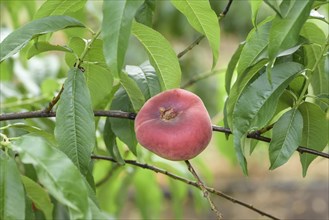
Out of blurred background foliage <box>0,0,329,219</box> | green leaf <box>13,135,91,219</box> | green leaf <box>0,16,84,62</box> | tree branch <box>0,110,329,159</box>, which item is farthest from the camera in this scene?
blurred background foliage <box>0,0,329,219</box>

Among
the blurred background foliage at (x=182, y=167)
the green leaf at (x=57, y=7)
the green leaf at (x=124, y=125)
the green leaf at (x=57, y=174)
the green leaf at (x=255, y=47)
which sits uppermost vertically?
the green leaf at (x=57, y=7)

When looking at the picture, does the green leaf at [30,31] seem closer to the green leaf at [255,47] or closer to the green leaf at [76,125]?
the green leaf at [76,125]

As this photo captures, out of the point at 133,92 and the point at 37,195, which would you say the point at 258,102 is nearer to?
the point at 133,92

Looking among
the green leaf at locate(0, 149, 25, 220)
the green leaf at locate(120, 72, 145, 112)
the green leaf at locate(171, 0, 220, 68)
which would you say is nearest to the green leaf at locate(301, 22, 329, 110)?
the green leaf at locate(171, 0, 220, 68)

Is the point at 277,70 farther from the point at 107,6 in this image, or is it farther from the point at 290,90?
the point at 107,6

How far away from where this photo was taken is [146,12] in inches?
45.3

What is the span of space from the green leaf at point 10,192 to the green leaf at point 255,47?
1.06ft

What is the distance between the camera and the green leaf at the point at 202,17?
39.1 inches

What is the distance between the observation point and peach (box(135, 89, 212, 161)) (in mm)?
954

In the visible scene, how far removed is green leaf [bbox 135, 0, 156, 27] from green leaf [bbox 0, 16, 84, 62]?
169 mm

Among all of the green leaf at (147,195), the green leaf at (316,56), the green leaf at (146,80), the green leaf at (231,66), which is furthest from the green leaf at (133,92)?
the green leaf at (147,195)

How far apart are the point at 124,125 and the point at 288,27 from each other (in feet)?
1.25

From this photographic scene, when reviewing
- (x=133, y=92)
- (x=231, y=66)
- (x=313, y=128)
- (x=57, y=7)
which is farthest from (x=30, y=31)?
(x=313, y=128)

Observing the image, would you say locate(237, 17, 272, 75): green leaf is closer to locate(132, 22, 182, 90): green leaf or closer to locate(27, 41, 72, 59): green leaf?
locate(132, 22, 182, 90): green leaf
